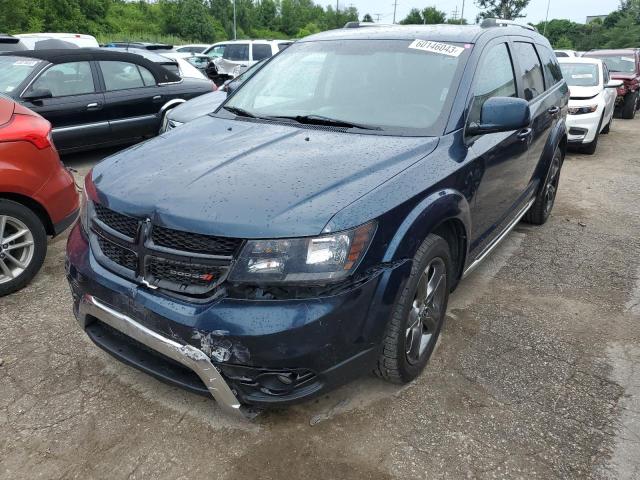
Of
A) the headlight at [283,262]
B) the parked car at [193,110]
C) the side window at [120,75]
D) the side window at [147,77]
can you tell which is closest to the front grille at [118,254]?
the headlight at [283,262]

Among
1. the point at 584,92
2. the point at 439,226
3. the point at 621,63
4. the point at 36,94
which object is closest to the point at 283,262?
the point at 439,226

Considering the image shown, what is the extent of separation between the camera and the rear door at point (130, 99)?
7.05m

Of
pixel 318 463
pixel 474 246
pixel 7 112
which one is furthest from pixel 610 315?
pixel 7 112

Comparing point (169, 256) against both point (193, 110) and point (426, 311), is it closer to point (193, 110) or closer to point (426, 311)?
point (426, 311)

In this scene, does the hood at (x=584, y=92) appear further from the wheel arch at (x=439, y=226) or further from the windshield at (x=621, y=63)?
the wheel arch at (x=439, y=226)

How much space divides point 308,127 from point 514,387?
1814 millimetres

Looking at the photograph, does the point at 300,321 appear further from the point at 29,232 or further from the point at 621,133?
the point at 621,133

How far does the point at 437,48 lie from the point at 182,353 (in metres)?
2.33

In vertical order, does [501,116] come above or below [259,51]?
below

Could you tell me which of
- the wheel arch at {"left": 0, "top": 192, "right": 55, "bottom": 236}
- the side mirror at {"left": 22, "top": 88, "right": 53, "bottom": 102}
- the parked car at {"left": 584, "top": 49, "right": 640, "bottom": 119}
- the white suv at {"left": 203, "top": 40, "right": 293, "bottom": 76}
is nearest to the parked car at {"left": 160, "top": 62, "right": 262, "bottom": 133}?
the side mirror at {"left": 22, "top": 88, "right": 53, "bottom": 102}

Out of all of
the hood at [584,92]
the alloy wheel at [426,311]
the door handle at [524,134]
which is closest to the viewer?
the alloy wheel at [426,311]

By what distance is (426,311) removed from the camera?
280 centimetres

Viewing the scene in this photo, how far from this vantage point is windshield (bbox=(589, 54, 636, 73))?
13.7m

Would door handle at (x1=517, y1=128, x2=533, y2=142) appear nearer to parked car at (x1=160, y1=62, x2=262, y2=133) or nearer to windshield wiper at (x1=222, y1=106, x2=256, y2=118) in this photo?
windshield wiper at (x1=222, y1=106, x2=256, y2=118)
